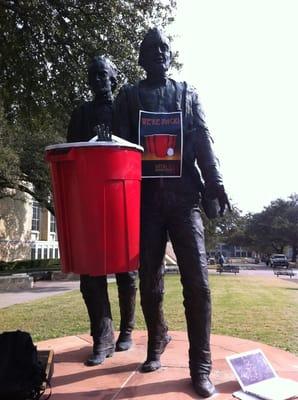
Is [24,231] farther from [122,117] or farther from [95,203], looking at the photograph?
[95,203]

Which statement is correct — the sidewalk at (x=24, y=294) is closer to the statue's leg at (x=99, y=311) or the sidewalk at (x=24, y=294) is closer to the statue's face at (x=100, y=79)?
the statue's leg at (x=99, y=311)

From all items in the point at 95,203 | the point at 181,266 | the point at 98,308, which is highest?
the point at 95,203

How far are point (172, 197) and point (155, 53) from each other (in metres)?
1.13

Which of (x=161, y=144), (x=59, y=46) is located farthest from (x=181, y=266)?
(x=59, y=46)

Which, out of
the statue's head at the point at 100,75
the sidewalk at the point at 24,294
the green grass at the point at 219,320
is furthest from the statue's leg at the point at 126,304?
the sidewalk at the point at 24,294

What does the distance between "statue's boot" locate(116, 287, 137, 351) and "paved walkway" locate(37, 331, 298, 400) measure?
4.4 inches

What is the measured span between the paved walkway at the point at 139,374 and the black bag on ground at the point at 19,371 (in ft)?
1.40

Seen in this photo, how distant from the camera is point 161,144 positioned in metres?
4.00

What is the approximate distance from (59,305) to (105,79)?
9543 mm

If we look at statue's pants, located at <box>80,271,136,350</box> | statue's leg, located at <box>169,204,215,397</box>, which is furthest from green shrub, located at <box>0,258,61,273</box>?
statue's leg, located at <box>169,204,215,397</box>

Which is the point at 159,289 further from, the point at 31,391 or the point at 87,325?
the point at 87,325

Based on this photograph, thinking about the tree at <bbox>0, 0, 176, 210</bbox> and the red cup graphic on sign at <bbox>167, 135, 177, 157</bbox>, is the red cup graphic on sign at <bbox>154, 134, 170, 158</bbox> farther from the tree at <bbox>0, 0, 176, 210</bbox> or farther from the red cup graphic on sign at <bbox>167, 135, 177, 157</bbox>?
the tree at <bbox>0, 0, 176, 210</bbox>

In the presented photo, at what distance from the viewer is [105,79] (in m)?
4.80

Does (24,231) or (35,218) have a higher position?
(35,218)
